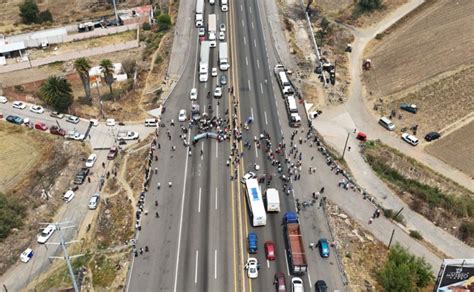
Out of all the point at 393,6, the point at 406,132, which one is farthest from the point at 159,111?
the point at 393,6

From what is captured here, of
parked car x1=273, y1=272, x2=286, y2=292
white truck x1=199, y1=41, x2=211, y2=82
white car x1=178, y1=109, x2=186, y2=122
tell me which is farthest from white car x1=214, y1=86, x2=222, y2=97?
parked car x1=273, y1=272, x2=286, y2=292

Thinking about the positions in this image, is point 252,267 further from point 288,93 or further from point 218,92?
point 288,93

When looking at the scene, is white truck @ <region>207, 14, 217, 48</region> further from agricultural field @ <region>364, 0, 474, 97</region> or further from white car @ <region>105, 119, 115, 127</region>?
agricultural field @ <region>364, 0, 474, 97</region>

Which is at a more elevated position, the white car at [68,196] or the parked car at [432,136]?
the parked car at [432,136]

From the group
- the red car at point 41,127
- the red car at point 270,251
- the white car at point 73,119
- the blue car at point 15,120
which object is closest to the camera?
the red car at point 270,251

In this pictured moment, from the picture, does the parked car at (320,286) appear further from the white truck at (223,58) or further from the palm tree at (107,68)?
the palm tree at (107,68)

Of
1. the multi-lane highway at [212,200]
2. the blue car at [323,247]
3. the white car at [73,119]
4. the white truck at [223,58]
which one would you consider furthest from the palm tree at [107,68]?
the blue car at [323,247]
